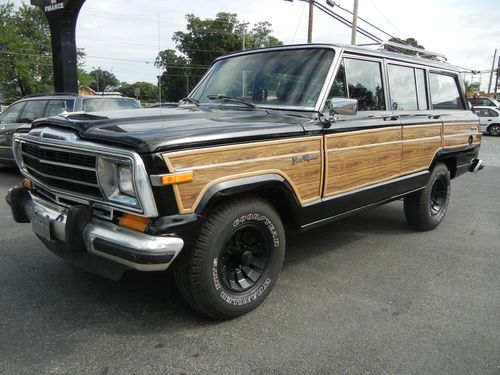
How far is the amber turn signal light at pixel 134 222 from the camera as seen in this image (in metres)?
2.57

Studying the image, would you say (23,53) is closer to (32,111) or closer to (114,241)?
(32,111)

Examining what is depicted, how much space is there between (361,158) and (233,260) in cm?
157

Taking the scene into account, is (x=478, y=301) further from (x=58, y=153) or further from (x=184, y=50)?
(x=184, y=50)

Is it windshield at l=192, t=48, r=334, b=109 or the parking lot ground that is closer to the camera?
the parking lot ground

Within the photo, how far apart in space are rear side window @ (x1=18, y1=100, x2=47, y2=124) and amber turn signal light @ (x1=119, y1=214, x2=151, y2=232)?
22.7 ft

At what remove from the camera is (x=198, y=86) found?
15.3 ft

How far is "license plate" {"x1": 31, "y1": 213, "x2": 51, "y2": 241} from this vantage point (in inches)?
118

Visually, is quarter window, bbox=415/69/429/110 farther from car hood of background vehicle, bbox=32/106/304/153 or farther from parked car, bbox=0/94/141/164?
parked car, bbox=0/94/141/164

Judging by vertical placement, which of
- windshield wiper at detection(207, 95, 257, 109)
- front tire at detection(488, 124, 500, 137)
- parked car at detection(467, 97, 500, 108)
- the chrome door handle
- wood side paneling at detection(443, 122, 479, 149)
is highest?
parked car at detection(467, 97, 500, 108)

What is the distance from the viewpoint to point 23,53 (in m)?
41.2

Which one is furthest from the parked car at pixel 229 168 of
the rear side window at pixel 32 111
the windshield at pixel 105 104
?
the rear side window at pixel 32 111

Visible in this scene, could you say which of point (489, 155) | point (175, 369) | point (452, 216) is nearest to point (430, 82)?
point (452, 216)

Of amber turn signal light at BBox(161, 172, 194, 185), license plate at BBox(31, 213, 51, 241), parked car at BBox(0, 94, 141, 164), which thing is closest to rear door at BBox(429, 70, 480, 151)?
amber turn signal light at BBox(161, 172, 194, 185)

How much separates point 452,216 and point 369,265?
2.68 m
